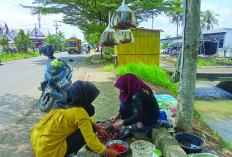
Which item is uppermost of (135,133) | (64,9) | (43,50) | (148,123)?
(64,9)

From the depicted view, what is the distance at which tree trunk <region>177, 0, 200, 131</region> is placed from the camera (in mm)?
2674

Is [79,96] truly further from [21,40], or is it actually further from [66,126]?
[21,40]

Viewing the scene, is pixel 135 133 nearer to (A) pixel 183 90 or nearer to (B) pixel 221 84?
(A) pixel 183 90

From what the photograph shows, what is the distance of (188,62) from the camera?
2746 mm

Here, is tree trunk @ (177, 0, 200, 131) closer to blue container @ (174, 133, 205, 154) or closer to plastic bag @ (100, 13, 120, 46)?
blue container @ (174, 133, 205, 154)

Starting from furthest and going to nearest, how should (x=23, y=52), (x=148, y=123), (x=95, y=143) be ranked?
(x=23, y=52), (x=148, y=123), (x=95, y=143)

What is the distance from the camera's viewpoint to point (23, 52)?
2686cm

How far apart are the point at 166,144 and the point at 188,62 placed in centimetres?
133

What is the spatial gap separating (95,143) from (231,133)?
4570 millimetres

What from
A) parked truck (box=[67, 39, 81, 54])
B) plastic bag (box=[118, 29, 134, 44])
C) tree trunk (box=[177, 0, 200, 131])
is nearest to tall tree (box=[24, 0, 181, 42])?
plastic bag (box=[118, 29, 134, 44])

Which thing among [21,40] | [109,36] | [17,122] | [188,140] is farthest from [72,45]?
[188,140]

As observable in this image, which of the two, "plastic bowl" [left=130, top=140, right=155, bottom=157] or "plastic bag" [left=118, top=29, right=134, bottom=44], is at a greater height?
"plastic bag" [left=118, top=29, right=134, bottom=44]

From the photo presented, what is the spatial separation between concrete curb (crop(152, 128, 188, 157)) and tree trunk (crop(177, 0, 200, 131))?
0.55m

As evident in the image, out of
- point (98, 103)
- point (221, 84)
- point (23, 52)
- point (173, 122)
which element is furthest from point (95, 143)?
point (23, 52)
